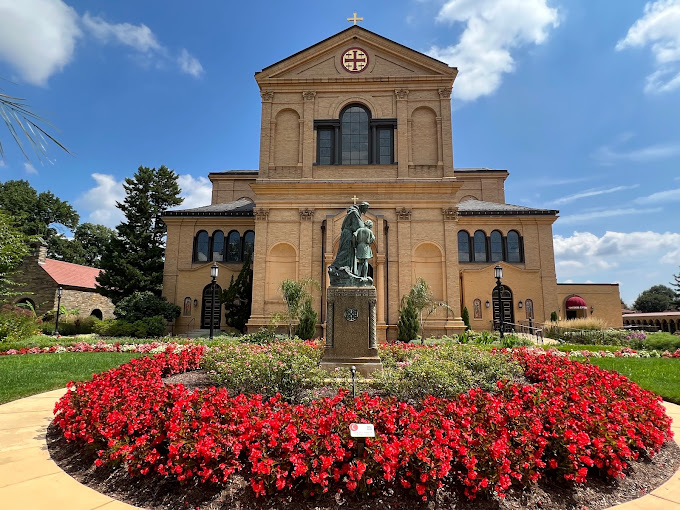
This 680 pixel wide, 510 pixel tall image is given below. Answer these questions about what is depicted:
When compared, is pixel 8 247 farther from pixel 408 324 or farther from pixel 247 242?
pixel 408 324

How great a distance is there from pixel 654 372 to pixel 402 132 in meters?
18.4

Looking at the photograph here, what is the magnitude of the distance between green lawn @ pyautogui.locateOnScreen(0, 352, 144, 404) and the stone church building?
1047cm

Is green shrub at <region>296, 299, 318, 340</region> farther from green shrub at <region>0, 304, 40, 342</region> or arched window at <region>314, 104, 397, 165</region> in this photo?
green shrub at <region>0, 304, 40, 342</region>

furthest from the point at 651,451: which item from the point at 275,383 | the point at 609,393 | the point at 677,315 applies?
the point at 677,315

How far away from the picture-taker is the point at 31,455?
5.09m

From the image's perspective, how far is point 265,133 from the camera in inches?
994

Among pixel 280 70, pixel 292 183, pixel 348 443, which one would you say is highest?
pixel 280 70

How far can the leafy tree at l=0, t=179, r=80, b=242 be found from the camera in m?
52.3

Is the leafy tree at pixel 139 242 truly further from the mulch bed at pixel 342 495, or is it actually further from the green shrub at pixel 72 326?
the mulch bed at pixel 342 495

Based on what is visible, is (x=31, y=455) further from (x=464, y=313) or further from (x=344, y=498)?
(x=464, y=313)

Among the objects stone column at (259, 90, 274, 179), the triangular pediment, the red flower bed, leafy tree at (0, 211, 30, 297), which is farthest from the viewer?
the triangular pediment

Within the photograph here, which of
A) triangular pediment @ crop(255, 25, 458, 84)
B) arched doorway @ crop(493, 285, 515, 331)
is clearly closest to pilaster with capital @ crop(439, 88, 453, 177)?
triangular pediment @ crop(255, 25, 458, 84)

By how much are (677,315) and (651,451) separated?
46.4 m

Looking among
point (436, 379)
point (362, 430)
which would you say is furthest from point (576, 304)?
point (362, 430)
